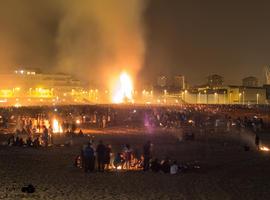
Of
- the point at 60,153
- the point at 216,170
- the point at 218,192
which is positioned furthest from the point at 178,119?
the point at 218,192

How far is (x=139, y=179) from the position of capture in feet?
56.5

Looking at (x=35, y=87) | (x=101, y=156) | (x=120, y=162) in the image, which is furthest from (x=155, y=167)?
(x=35, y=87)

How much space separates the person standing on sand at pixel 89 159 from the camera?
18.7 meters

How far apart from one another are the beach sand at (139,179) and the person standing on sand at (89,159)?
31 centimetres

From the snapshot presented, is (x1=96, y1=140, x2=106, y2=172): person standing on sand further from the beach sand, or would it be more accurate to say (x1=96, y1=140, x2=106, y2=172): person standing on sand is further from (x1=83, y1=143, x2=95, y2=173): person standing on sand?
the beach sand

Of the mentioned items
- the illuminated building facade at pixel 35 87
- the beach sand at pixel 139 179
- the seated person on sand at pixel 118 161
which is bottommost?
the beach sand at pixel 139 179

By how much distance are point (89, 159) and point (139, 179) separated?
2.56 m

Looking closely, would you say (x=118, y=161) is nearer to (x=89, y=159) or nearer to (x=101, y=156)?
(x=101, y=156)

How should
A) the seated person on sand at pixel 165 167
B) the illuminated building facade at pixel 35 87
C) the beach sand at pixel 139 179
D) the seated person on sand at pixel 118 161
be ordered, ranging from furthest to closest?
the illuminated building facade at pixel 35 87 → the seated person on sand at pixel 118 161 → the seated person on sand at pixel 165 167 → the beach sand at pixel 139 179

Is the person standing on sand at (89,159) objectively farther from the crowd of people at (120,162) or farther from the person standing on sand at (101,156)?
the person standing on sand at (101,156)

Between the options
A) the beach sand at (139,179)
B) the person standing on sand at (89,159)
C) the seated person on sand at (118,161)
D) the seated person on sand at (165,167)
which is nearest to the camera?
the beach sand at (139,179)

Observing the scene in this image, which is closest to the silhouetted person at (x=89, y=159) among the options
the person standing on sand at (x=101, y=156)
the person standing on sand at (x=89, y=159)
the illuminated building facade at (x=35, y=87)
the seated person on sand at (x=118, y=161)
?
the person standing on sand at (x=89, y=159)

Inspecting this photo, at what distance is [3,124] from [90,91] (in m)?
119

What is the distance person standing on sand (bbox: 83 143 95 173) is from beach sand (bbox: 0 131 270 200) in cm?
31
